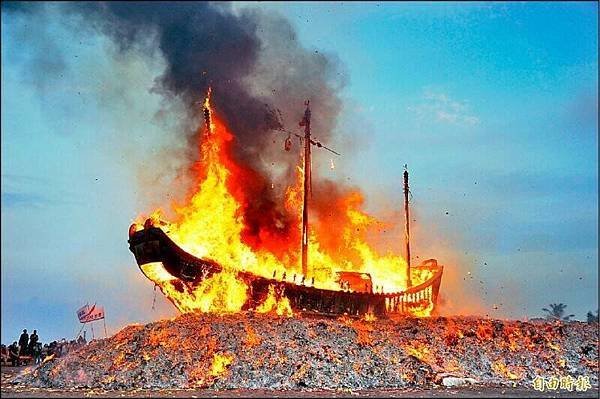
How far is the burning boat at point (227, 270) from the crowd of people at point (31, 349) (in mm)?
11038

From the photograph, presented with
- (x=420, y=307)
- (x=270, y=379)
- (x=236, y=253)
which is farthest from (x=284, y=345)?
(x=420, y=307)

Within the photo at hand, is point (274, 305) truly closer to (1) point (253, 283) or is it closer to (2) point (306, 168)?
(1) point (253, 283)

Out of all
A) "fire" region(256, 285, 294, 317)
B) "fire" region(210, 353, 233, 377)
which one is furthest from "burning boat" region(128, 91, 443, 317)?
"fire" region(210, 353, 233, 377)

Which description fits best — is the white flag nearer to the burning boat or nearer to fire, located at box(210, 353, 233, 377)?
the burning boat

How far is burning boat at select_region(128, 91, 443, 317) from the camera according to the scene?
33.3 meters

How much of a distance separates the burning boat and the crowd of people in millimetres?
11038

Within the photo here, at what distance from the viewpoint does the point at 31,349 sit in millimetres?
42062

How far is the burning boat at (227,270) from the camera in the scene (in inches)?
1312

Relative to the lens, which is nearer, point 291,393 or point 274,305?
point 291,393

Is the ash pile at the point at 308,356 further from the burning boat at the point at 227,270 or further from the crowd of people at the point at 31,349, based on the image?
the crowd of people at the point at 31,349

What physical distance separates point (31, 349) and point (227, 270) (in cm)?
1870

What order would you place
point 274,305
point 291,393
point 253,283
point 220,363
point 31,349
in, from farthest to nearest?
point 31,349 → point 274,305 → point 253,283 → point 220,363 → point 291,393

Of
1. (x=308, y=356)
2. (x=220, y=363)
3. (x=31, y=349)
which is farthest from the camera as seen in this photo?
(x=31, y=349)

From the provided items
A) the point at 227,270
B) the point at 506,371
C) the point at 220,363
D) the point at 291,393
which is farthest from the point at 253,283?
the point at 506,371
